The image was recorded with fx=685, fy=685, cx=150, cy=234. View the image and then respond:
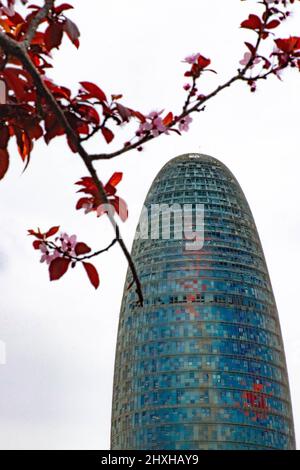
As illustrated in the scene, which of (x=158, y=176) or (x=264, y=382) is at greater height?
(x=158, y=176)

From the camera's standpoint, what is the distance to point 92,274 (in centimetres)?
385

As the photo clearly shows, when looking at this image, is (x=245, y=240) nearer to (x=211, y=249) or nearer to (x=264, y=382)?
(x=211, y=249)

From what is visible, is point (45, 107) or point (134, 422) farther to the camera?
point (134, 422)

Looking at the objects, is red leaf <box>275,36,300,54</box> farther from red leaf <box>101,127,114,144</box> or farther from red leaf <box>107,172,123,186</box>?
red leaf <box>107,172,123,186</box>

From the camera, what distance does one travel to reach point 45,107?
12.6ft

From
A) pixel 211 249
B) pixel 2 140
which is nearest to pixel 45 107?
pixel 2 140

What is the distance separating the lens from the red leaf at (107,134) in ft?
12.2

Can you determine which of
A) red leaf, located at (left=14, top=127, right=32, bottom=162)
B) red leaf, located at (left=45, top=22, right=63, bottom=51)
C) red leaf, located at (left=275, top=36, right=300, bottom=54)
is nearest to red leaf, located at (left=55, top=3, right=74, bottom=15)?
red leaf, located at (left=45, top=22, right=63, bottom=51)

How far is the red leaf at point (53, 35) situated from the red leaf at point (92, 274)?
1.26 meters

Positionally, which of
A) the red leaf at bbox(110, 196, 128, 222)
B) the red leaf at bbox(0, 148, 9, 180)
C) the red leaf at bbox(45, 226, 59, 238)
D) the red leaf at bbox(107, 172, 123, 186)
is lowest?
the red leaf at bbox(110, 196, 128, 222)

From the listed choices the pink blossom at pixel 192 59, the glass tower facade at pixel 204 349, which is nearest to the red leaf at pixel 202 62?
the pink blossom at pixel 192 59

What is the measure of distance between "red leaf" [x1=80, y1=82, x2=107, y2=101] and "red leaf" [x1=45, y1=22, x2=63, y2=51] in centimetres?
42

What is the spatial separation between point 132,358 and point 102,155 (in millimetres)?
120579

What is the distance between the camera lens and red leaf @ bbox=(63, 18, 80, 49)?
12.1 ft
